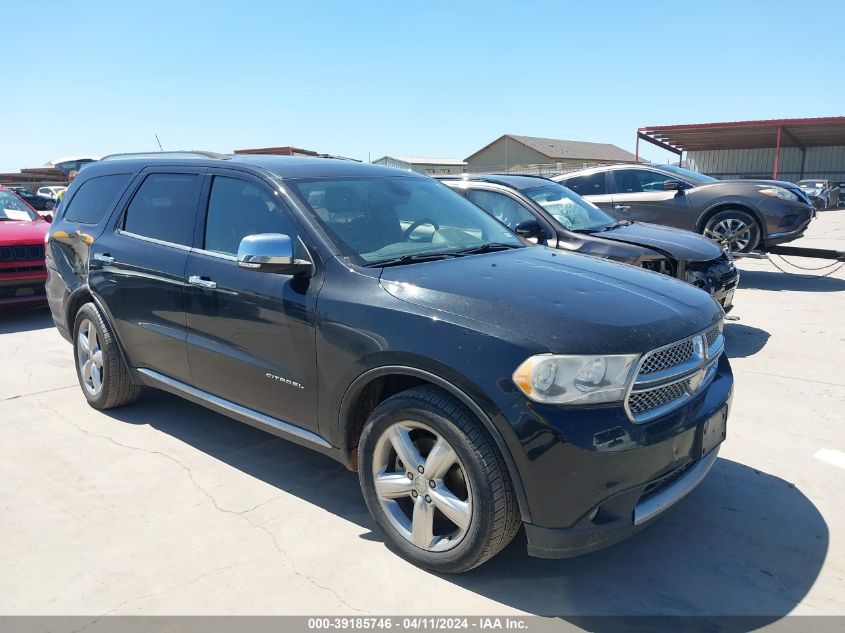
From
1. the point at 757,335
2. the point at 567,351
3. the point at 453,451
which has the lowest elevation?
the point at 757,335

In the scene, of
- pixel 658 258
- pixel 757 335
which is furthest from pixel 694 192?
pixel 658 258

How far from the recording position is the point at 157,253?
13.7 ft

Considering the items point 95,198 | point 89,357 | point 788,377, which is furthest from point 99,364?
point 788,377

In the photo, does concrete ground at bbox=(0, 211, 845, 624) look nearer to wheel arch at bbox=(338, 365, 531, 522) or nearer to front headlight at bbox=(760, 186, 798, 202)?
wheel arch at bbox=(338, 365, 531, 522)

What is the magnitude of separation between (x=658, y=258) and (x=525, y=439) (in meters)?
4.26

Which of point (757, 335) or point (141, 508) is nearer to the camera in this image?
point (141, 508)

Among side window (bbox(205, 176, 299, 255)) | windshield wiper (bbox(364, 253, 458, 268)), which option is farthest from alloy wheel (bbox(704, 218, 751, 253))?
side window (bbox(205, 176, 299, 255))

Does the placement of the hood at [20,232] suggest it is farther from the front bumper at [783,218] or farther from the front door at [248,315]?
the front bumper at [783,218]

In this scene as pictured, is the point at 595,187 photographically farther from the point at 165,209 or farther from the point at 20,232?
the point at 20,232

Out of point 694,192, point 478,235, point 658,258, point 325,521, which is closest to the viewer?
point 325,521

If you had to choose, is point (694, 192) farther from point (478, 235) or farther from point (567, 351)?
point (567, 351)

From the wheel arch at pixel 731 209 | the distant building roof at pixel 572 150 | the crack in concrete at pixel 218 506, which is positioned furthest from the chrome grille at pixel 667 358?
the distant building roof at pixel 572 150

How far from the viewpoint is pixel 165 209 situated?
4289 mm

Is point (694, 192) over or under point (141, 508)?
over
